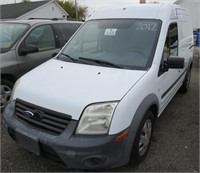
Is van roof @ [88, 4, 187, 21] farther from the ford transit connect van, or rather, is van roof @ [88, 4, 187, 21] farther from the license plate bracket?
the license plate bracket

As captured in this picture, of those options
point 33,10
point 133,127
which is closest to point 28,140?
point 133,127

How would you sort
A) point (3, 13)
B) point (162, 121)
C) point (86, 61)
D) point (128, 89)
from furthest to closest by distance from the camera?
1. point (3, 13)
2. point (162, 121)
3. point (86, 61)
4. point (128, 89)

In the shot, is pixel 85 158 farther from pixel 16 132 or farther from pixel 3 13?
pixel 3 13

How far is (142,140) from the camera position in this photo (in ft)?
9.25

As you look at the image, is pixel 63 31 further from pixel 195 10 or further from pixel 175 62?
pixel 195 10

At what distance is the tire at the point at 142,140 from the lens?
2.59 m

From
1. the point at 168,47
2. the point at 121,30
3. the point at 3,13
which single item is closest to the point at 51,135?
the point at 121,30

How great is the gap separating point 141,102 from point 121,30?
1272 mm

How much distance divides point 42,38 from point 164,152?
3466 mm

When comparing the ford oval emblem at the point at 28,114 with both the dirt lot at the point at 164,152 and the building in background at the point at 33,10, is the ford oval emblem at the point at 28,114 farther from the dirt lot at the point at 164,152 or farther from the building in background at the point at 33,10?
the building in background at the point at 33,10

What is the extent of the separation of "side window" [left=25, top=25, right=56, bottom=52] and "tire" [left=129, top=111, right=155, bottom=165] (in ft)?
9.90

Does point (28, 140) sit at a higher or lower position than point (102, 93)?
lower

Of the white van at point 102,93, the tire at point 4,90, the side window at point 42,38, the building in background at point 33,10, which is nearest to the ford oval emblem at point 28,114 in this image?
the white van at point 102,93

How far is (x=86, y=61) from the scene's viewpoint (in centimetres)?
319
